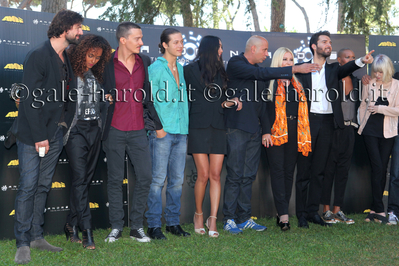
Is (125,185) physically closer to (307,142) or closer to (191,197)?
(191,197)

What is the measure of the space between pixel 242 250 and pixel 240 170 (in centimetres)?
101

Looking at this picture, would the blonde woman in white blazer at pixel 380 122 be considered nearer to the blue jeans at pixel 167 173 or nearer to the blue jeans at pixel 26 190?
the blue jeans at pixel 167 173

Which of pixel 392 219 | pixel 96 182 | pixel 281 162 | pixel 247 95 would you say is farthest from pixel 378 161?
pixel 96 182

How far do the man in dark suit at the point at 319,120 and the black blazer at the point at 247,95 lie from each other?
66cm

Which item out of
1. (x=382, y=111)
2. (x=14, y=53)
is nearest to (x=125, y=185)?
(x=14, y=53)

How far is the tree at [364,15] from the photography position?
24.1 feet

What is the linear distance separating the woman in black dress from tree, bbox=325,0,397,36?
461 centimetres

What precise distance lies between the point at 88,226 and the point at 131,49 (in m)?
1.78

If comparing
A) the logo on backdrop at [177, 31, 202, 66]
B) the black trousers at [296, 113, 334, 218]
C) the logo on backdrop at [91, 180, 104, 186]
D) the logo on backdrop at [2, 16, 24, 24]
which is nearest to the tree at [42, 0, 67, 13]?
the logo on backdrop at [2, 16, 24, 24]

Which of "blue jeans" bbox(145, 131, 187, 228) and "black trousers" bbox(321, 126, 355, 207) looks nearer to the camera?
"blue jeans" bbox(145, 131, 187, 228)

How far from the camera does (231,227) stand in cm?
420

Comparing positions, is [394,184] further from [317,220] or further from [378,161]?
[317,220]

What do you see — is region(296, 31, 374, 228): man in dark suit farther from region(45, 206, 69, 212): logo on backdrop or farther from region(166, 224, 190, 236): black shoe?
region(45, 206, 69, 212): logo on backdrop

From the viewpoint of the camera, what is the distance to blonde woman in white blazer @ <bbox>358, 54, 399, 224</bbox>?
193 inches
